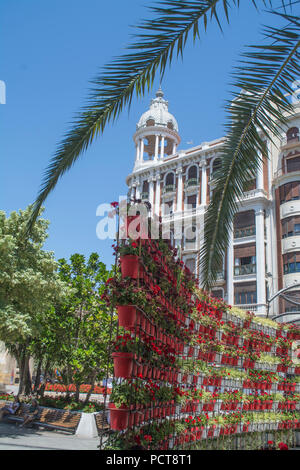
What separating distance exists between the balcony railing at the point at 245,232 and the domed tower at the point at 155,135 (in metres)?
12.4

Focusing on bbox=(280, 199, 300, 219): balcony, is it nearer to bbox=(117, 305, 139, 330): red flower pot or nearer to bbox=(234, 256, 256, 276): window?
bbox=(234, 256, 256, 276): window

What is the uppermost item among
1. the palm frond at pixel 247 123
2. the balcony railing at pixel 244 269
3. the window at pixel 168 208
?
the window at pixel 168 208

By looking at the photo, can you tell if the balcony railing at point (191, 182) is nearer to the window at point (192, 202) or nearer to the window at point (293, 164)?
the window at point (192, 202)

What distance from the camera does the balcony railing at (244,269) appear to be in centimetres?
3093

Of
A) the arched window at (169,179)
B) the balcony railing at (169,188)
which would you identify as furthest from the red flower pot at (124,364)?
the arched window at (169,179)

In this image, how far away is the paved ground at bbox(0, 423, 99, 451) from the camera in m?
11.5

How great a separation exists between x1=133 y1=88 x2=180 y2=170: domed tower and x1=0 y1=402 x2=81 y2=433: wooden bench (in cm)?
2896

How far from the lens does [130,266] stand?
542 cm

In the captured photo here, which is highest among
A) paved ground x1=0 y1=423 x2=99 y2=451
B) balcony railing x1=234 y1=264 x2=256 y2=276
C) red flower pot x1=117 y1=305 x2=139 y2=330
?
balcony railing x1=234 y1=264 x2=256 y2=276

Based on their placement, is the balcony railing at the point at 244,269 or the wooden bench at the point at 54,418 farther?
the balcony railing at the point at 244,269

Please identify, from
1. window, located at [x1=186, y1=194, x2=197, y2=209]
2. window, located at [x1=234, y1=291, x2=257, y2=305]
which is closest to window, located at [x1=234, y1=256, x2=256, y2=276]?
window, located at [x1=234, y1=291, x2=257, y2=305]

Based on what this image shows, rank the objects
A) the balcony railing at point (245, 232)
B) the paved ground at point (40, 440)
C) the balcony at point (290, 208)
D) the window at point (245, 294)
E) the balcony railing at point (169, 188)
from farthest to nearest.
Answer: the balcony railing at point (169, 188), the balcony railing at point (245, 232), the window at point (245, 294), the balcony at point (290, 208), the paved ground at point (40, 440)
